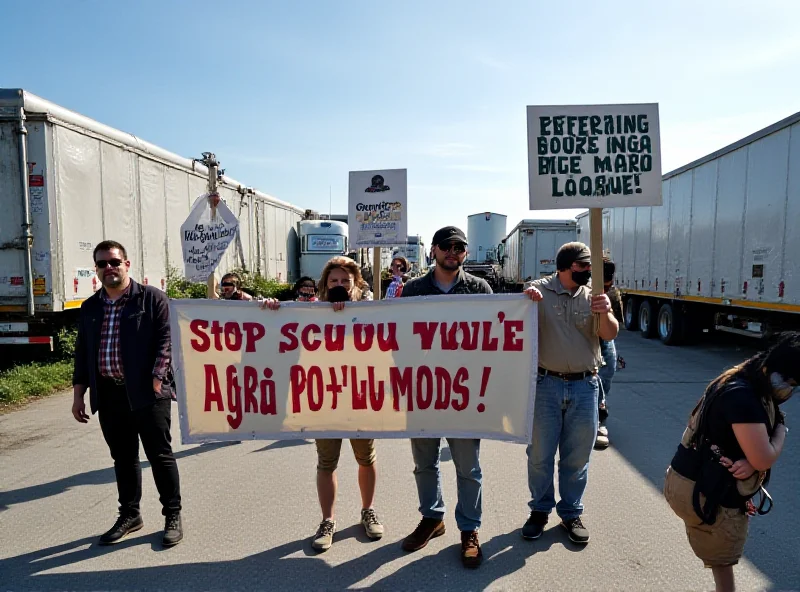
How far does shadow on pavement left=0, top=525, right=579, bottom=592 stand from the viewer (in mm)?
3117

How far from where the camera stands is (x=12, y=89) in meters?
7.59

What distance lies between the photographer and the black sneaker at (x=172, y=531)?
356cm

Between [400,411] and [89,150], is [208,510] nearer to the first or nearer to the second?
[400,411]

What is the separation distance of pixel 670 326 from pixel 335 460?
452 inches

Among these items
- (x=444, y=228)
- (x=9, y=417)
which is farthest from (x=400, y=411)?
(x=9, y=417)

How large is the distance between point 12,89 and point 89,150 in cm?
127

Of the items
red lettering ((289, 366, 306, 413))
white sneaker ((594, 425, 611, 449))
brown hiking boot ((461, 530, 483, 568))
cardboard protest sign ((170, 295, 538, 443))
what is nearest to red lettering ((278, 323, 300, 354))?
cardboard protest sign ((170, 295, 538, 443))

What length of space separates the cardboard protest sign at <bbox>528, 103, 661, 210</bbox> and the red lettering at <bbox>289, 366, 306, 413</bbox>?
6.12ft

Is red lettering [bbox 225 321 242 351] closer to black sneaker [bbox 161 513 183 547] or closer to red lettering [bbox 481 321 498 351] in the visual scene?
black sneaker [bbox 161 513 183 547]

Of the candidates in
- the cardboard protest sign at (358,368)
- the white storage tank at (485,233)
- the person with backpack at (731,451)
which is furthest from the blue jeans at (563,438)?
the white storage tank at (485,233)

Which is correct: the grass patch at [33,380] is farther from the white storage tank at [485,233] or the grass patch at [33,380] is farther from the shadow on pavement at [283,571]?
the white storage tank at [485,233]

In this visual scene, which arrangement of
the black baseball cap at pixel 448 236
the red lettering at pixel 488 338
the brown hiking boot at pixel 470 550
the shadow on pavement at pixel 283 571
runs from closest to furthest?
the shadow on pavement at pixel 283 571, the brown hiking boot at pixel 470 550, the black baseball cap at pixel 448 236, the red lettering at pixel 488 338

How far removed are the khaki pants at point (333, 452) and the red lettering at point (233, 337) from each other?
2.70ft

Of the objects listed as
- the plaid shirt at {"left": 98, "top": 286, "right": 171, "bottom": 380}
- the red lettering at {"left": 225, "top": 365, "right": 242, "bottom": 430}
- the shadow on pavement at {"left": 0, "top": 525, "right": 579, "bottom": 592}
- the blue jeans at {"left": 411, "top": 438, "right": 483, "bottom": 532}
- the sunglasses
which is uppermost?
the sunglasses
